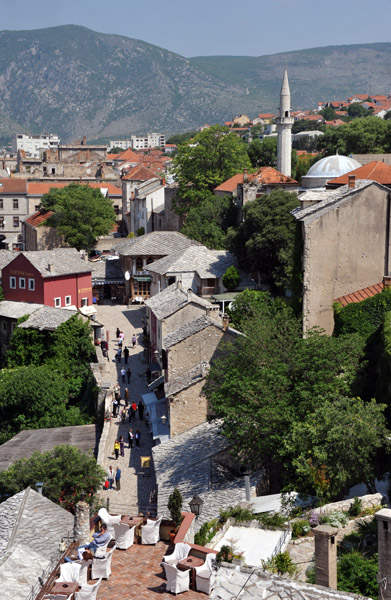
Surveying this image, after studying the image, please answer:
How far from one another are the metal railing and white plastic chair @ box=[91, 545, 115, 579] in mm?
888

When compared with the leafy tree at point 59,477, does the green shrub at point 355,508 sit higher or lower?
higher

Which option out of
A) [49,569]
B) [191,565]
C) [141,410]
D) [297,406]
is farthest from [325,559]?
[141,410]

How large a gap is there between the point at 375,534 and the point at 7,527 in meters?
8.68

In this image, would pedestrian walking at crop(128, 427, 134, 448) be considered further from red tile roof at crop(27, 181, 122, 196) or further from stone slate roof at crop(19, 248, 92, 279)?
red tile roof at crop(27, 181, 122, 196)

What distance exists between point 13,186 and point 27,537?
238 feet

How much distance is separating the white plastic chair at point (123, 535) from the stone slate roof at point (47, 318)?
28243 millimetres

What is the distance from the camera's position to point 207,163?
6662cm

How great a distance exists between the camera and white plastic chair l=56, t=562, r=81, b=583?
13844 mm

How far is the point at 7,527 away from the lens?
2006 centimetres

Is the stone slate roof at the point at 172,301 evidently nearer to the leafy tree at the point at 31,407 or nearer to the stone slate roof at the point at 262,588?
the leafy tree at the point at 31,407

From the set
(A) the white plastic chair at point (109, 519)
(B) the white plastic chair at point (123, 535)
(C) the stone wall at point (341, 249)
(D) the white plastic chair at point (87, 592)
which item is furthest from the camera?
(C) the stone wall at point (341, 249)

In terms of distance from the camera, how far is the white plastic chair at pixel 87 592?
13.1 metres

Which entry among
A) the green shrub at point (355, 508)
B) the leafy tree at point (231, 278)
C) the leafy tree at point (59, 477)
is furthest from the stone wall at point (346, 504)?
the leafy tree at point (231, 278)

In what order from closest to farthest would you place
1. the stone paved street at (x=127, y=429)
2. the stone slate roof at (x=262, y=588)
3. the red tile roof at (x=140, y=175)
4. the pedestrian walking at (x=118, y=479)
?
the stone slate roof at (x=262, y=588), the stone paved street at (x=127, y=429), the pedestrian walking at (x=118, y=479), the red tile roof at (x=140, y=175)
